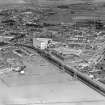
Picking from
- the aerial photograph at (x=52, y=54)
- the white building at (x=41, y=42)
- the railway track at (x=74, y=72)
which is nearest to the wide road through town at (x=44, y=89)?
the aerial photograph at (x=52, y=54)

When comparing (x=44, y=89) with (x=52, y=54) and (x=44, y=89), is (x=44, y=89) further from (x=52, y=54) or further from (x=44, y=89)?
(x=52, y=54)

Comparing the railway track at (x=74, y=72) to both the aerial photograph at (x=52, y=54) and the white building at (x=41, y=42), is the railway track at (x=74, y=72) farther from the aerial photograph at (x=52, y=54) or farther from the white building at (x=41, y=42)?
the white building at (x=41, y=42)

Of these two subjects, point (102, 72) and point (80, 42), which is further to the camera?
point (80, 42)

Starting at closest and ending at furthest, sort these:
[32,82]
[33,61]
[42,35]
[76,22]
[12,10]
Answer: [32,82], [33,61], [42,35], [76,22], [12,10]

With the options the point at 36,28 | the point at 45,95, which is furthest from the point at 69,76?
the point at 36,28

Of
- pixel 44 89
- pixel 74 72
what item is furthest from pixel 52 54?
pixel 44 89

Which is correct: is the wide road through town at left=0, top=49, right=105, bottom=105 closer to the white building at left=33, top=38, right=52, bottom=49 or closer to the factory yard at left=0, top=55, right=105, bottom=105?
the factory yard at left=0, top=55, right=105, bottom=105

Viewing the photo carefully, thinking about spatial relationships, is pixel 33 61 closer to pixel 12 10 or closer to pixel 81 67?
pixel 81 67
